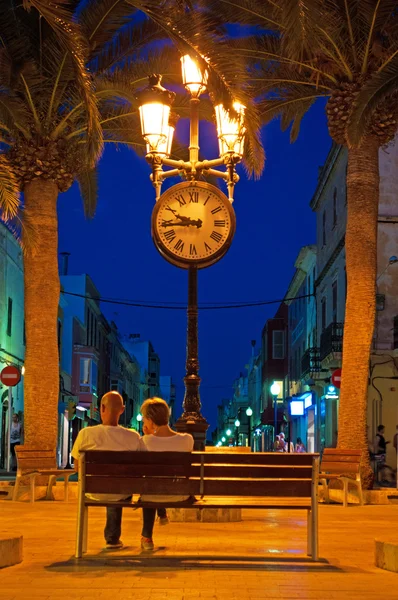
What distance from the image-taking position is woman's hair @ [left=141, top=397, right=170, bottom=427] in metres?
9.84

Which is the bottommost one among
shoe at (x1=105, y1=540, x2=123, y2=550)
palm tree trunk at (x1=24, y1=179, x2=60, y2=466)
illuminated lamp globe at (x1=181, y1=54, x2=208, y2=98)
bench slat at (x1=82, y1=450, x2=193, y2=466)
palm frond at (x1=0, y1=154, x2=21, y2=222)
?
shoe at (x1=105, y1=540, x2=123, y2=550)

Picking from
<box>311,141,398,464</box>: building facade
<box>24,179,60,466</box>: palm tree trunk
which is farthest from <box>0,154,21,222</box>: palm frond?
<box>311,141,398,464</box>: building facade

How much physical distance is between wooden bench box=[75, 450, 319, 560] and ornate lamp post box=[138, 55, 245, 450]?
2.88m

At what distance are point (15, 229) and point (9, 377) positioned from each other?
793cm

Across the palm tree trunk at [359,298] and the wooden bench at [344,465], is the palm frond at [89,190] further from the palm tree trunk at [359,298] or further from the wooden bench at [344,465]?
the wooden bench at [344,465]

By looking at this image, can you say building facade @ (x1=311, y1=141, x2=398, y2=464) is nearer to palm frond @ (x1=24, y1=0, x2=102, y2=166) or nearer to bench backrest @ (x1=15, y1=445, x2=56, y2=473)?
bench backrest @ (x1=15, y1=445, x2=56, y2=473)

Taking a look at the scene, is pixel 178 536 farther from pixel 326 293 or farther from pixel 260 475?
pixel 326 293

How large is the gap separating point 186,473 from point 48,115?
12727 mm

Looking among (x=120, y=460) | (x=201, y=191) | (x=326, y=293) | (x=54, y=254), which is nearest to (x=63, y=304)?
(x=326, y=293)

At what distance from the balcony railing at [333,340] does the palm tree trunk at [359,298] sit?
57.1ft

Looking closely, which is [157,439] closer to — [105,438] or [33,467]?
[105,438]

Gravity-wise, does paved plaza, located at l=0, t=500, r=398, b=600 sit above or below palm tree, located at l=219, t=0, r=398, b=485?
below

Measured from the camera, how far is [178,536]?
1104cm

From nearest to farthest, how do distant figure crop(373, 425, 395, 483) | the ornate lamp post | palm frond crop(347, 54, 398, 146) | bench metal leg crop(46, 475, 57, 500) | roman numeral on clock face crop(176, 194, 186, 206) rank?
the ornate lamp post → roman numeral on clock face crop(176, 194, 186, 206) → palm frond crop(347, 54, 398, 146) → bench metal leg crop(46, 475, 57, 500) → distant figure crop(373, 425, 395, 483)
